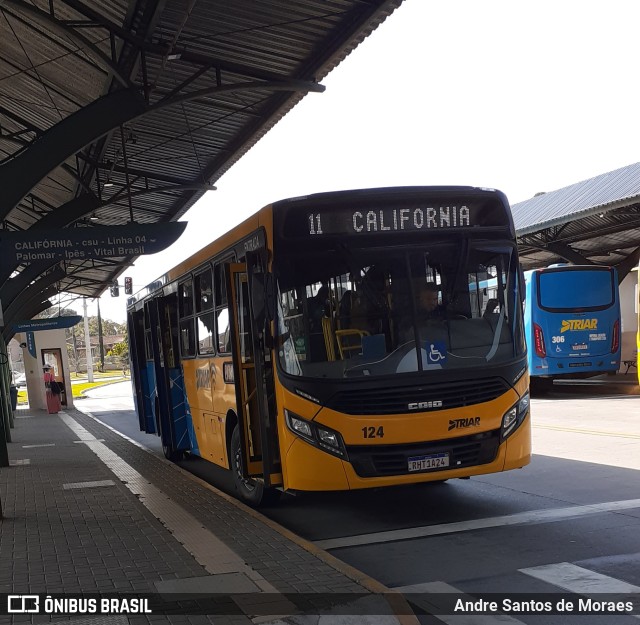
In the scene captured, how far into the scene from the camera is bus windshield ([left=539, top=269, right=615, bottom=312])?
2331 centimetres

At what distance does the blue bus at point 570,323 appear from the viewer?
23.2 metres

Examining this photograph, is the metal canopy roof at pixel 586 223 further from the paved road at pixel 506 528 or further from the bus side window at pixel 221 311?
the bus side window at pixel 221 311

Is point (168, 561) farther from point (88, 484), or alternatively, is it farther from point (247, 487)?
A: point (88, 484)

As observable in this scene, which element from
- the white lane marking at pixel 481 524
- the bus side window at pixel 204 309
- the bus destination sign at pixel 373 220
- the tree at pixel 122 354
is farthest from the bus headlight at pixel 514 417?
the tree at pixel 122 354

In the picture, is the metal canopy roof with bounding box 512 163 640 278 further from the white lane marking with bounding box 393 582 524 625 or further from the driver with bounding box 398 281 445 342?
the white lane marking with bounding box 393 582 524 625

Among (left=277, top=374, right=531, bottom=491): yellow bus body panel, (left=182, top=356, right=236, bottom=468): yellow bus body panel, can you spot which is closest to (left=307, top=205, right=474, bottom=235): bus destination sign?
(left=277, top=374, right=531, bottom=491): yellow bus body panel

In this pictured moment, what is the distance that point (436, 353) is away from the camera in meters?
8.14

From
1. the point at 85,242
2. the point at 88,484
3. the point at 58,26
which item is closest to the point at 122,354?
the point at 85,242

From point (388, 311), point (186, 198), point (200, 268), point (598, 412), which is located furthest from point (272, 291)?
point (186, 198)

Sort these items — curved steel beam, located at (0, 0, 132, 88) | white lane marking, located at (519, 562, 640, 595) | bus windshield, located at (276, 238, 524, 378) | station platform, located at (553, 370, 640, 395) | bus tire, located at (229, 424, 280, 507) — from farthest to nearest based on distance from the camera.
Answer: station platform, located at (553, 370, 640, 395), curved steel beam, located at (0, 0, 132, 88), bus tire, located at (229, 424, 280, 507), bus windshield, located at (276, 238, 524, 378), white lane marking, located at (519, 562, 640, 595)

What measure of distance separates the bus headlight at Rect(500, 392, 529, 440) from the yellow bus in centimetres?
1

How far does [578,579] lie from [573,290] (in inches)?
717

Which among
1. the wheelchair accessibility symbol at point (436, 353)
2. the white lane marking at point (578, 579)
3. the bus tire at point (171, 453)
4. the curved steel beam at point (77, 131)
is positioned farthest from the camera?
the bus tire at point (171, 453)

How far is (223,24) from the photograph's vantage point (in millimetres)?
11297
